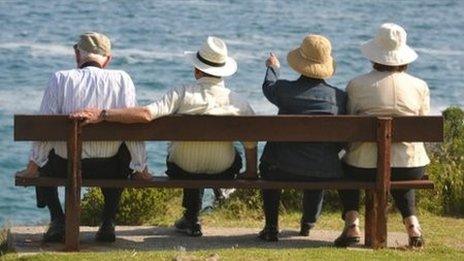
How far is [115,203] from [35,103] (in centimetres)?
1643

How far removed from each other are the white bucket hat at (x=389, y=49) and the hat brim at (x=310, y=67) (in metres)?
0.25

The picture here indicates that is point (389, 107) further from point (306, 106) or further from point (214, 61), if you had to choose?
point (214, 61)

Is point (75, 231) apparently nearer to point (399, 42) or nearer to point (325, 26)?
point (399, 42)

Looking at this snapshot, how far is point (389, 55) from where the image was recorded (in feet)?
29.3

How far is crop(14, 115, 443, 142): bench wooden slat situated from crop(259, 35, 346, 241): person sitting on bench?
0.65 feet

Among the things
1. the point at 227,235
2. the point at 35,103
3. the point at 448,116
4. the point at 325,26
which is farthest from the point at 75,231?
the point at 325,26

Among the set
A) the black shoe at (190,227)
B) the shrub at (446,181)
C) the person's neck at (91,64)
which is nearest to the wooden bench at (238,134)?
the person's neck at (91,64)

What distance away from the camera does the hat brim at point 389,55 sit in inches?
351

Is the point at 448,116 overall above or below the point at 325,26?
above

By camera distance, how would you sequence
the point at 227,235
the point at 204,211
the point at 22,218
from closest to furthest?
the point at 227,235 < the point at 204,211 < the point at 22,218

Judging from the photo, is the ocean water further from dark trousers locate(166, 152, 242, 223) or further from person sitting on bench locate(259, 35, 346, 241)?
person sitting on bench locate(259, 35, 346, 241)

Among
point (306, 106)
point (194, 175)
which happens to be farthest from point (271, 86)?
point (194, 175)

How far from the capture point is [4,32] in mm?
38375

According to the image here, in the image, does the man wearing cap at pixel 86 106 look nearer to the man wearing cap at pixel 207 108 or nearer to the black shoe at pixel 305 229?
the man wearing cap at pixel 207 108
